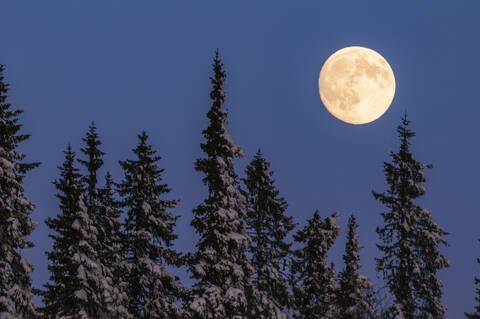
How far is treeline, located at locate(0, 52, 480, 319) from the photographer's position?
28.2 m

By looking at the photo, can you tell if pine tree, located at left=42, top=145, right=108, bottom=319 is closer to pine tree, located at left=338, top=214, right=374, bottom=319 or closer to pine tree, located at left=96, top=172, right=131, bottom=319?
pine tree, located at left=96, top=172, right=131, bottom=319

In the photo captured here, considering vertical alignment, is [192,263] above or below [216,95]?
below

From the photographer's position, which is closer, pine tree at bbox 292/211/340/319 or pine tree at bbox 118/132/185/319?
pine tree at bbox 118/132/185/319

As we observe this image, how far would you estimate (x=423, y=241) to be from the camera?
125 feet

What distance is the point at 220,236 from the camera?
30.8 m

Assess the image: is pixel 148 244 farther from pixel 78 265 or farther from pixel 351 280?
pixel 351 280

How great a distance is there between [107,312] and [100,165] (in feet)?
22.6

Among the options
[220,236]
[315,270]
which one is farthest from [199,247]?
[315,270]

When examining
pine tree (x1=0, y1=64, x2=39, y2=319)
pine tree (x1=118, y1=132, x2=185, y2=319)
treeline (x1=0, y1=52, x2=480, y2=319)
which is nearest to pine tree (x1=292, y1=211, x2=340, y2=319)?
treeline (x1=0, y1=52, x2=480, y2=319)

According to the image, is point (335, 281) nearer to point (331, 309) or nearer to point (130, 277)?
point (331, 309)

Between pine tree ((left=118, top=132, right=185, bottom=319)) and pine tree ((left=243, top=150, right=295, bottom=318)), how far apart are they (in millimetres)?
4599

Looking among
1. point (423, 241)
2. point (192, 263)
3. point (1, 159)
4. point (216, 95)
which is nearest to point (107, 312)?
point (192, 263)

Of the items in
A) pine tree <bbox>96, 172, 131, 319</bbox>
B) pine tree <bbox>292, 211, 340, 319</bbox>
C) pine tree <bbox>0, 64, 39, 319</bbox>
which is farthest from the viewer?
pine tree <bbox>292, 211, 340, 319</bbox>

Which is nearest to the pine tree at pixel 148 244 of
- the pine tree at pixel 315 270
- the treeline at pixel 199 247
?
the treeline at pixel 199 247
